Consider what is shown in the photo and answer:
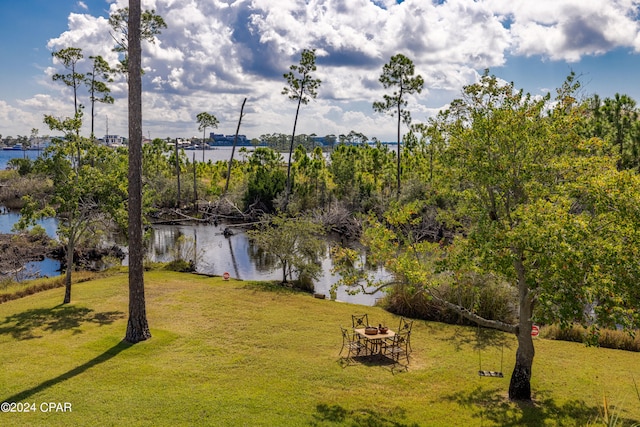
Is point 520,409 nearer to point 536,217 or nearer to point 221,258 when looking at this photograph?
point 536,217

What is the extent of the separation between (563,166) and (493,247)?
8.47 feet

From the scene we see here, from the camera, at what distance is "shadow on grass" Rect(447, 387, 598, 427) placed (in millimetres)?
10102

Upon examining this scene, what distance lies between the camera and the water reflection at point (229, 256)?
27503 mm

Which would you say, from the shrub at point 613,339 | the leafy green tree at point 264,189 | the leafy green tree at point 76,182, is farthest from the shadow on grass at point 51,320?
the leafy green tree at point 264,189

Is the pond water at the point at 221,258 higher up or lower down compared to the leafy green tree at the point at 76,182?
lower down

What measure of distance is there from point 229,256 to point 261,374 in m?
24.1

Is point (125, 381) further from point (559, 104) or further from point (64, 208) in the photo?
point (559, 104)

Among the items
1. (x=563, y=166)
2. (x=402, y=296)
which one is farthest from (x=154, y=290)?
(x=563, y=166)

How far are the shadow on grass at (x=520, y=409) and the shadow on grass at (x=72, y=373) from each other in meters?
10.2

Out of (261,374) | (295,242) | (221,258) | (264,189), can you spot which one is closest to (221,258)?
(221,258)

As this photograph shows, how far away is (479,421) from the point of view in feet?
32.9

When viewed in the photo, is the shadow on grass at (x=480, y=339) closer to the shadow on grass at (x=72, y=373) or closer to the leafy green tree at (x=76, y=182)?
the shadow on grass at (x=72, y=373)

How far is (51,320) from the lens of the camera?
16.5m

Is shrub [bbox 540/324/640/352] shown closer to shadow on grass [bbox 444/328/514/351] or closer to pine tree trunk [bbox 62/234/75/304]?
shadow on grass [bbox 444/328/514/351]
